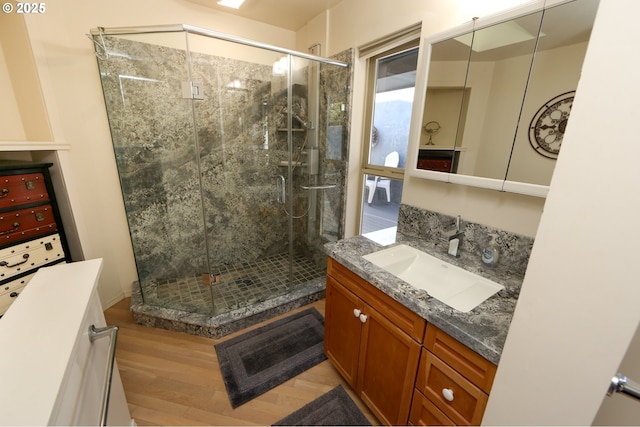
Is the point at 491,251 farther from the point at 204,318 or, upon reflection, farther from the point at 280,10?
the point at 280,10

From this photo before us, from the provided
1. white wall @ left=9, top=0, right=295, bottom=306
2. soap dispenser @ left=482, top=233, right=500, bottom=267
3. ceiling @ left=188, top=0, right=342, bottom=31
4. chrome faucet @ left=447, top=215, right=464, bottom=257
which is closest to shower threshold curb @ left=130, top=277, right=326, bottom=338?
white wall @ left=9, top=0, right=295, bottom=306

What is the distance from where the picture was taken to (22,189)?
1457 mm

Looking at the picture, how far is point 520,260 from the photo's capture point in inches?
46.6

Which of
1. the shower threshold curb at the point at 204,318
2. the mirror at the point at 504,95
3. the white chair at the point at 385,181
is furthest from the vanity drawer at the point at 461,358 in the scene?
the shower threshold curb at the point at 204,318

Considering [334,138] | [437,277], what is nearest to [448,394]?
[437,277]

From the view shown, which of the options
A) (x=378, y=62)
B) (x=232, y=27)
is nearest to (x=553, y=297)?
(x=378, y=62)

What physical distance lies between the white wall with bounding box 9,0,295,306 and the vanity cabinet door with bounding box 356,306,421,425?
2215mm

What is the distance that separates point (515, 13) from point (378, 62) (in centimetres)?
106

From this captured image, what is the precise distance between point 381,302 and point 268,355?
107cm

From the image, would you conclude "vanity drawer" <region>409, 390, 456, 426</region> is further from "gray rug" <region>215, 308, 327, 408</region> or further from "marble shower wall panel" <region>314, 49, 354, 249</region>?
"marble shower wall panel" <region>314, 49, 354, 249</region>

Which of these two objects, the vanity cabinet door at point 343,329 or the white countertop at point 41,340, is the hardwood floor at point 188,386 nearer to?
the vanity cabinet door at point 343,329

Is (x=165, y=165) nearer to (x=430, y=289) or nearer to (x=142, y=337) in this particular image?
(x=142, y=337)

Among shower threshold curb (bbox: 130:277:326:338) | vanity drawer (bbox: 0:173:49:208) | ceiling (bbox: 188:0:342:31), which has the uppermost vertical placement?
ceiling (bbox: 188:0:342:31)

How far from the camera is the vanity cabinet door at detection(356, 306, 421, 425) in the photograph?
108 cm
